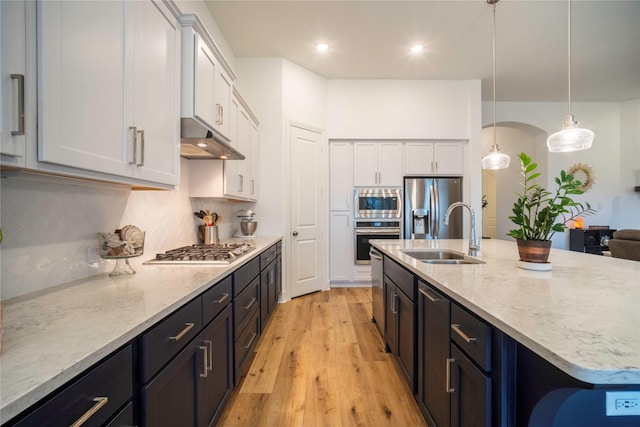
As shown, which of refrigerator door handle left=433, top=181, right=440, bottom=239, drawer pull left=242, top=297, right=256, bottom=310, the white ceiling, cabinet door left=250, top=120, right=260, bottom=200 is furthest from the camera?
refrigerator door handle left=433, top=181, right=440, bottom=239

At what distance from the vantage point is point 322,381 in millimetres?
1928

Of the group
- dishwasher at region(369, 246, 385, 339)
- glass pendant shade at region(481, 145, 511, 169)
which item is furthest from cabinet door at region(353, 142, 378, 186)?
dishwasher at region(369, 246, 385, 339)

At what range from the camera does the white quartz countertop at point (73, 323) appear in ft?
1.68

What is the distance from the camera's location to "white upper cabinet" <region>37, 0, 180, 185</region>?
805 millimetres

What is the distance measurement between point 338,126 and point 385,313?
9.88 feet

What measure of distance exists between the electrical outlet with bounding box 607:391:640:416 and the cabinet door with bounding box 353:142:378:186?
3.89 m

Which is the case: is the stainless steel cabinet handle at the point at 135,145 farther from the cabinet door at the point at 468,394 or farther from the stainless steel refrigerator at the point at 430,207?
the stainless steel refrigerator at the point at 430,207

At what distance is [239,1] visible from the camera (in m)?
2.75

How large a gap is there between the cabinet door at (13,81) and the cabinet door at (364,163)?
12.8 feet

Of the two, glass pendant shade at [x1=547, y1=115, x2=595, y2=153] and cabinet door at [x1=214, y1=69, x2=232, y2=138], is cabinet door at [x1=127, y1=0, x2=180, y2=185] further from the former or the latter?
glass pendant shade at [x1=547, y1=115, x2=595, y2=153]

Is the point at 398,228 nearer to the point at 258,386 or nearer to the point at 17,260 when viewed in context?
the point at 258,386

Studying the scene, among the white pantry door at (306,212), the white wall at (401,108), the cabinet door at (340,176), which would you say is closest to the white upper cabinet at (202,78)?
the white pantry door at (306,212)

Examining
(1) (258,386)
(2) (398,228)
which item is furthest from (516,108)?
(1) (258,386)

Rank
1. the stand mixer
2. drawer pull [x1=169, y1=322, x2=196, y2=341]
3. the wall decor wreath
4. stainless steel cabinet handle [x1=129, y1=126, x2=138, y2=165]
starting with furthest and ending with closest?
the wall decor wreath
the stand mixer
stainless steel cabinet handle [x1=129, y1=126, x2=138, y2=165]
drawer pull [x1=169, y1=322, x2=196, y2=341]
